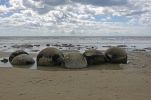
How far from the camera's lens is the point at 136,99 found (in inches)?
280

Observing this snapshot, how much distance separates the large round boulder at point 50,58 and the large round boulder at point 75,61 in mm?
603

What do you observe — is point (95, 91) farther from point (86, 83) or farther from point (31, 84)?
point (31, 84)

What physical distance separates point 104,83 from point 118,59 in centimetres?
785

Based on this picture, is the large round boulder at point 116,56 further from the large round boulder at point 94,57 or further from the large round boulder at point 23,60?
the large round boulder at point 23,60

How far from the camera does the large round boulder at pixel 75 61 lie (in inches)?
596

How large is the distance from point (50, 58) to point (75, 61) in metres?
1.68

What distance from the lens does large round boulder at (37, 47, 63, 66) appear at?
15.9 metres

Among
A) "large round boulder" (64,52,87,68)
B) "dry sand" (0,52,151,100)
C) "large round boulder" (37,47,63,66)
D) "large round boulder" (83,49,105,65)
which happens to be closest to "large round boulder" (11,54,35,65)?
"large round boulder" (37,47,63,66)

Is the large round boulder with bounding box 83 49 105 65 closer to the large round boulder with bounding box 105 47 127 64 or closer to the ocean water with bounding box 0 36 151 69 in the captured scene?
the large round boulder with bounding box 105 47 127 64

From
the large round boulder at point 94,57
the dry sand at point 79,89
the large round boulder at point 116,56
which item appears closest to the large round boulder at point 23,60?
the large round boulder at point 94,57

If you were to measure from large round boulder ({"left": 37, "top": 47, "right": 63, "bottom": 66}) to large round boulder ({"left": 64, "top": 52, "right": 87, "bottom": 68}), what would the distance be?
603 mm

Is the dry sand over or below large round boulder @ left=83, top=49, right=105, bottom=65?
below

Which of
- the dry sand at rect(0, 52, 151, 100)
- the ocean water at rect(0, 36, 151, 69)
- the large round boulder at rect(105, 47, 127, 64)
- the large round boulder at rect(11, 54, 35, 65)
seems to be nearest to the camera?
Answer: the dry sand at rect(0, 52, 151, 100)

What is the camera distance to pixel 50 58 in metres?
Result: 16.0
